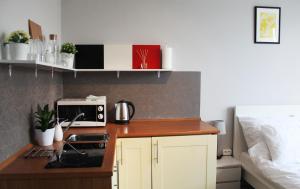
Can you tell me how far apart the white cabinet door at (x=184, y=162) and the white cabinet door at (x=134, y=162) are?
0.07 m

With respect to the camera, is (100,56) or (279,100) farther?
(279,100)

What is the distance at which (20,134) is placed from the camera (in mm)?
1852

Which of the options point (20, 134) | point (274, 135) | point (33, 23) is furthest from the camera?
point (274, 135)

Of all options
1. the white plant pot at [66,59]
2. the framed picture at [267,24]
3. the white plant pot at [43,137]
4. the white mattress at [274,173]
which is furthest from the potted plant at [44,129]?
the framed picture at [267,24]

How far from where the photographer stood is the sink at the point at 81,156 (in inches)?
63.1

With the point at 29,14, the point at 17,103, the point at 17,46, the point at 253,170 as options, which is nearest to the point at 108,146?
the point at 17,103

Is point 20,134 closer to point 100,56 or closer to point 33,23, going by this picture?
point 33,23

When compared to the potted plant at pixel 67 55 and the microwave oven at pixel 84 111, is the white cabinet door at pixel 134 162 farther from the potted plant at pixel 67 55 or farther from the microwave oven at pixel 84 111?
the potted plant at pixel 67 55

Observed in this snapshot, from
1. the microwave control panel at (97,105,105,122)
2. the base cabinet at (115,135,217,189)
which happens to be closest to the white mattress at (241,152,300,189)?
the base cabinet at (115,135,217,189)

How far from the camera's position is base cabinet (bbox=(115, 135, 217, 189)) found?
97.3 inches

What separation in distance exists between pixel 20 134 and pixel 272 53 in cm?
288

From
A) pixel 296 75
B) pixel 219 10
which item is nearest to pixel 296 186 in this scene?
pixel 296 75

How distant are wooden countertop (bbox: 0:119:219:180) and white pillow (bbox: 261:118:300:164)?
2.10ft

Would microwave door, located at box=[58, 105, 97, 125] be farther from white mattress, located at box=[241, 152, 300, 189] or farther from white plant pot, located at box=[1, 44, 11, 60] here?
white mattress, located at box=[241, 152, 300, 189]
